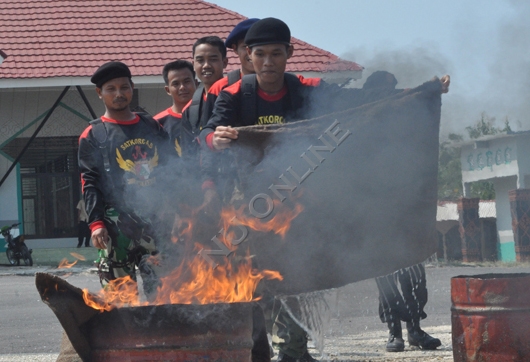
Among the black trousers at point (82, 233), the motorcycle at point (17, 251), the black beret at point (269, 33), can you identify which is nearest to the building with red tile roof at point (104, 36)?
the motorcycle at point (17, 251)

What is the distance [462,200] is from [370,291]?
11696mm

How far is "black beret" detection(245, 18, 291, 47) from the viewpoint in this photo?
4.64 meters

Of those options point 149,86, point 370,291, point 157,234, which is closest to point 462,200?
point 149,86

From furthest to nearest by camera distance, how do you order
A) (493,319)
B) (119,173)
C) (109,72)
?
(109,72) < (119,173) < (493,319)

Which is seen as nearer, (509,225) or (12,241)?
(12,241)

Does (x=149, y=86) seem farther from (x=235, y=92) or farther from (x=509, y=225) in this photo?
(x=235, y=92)

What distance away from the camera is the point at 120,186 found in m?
5.00

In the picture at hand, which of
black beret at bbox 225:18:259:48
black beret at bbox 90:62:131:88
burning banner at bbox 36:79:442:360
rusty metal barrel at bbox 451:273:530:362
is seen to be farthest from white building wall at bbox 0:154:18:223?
rusty metal barrel at bbox 451:273:530:362

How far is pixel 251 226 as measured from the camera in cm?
423

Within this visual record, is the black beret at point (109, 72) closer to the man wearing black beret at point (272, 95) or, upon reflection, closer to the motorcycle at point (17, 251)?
the man wearing black beret at point (272, 95)

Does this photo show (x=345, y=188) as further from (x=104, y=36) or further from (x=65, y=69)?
(x=104, y=36)

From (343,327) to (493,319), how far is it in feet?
10.5

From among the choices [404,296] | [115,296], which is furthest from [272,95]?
[404,296]

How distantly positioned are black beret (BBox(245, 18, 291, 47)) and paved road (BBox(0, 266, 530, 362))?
148cm
